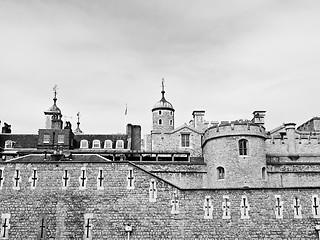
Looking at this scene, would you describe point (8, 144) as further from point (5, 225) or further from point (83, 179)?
point (83, 179)

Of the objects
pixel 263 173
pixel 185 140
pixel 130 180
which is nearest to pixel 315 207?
pixel 263 173

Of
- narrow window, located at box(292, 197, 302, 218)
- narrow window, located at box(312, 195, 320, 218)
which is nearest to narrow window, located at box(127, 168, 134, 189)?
narrow window, located at box(292, 197, 302, 218)

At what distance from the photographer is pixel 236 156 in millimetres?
41500

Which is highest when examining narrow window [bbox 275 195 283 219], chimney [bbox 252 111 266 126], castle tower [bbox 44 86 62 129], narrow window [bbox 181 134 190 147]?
castle tower [bbox 44 86 62 129]

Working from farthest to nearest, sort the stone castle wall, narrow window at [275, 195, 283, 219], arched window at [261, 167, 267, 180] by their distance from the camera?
arched window at [261, 167, 267, 180] < narrow window at [275, 195, 283, 219] < the stone castle wall

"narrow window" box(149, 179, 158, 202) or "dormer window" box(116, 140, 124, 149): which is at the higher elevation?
"dormer window" box(116, 140, 124, 149)

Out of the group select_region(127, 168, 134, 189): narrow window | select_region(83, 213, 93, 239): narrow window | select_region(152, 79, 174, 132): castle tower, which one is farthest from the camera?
select_region(152, 79, 174, 132): castle tower

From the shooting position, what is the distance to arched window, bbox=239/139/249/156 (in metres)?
41.9

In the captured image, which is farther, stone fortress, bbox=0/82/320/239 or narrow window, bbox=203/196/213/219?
narrow window, bbox=203/196/213/219

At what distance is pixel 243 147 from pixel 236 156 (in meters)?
1.32

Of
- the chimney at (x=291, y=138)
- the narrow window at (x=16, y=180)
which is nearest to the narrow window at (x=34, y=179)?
the narrow window at (x=16, y=180)

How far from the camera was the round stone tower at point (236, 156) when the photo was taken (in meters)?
41.0

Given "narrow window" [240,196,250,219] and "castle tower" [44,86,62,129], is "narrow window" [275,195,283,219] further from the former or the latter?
"castle tower" [44,86,62,129]

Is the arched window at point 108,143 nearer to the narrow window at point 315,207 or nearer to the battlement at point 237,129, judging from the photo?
the battlement at point 237,129
